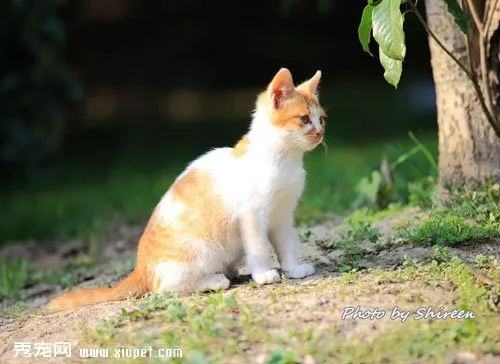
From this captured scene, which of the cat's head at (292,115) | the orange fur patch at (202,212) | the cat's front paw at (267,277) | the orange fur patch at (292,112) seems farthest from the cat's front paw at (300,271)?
the orange fur patch at (292,112)

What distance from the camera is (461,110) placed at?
5375mm

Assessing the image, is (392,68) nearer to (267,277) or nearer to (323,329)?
(267,277)

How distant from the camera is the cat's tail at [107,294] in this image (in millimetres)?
4590

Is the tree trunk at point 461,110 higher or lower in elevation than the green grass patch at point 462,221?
higher

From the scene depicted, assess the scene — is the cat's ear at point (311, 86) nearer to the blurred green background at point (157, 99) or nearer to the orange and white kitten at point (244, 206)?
the orange and white kitten at point (244, 206)

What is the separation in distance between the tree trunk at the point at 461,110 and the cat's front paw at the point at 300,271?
4.50ft

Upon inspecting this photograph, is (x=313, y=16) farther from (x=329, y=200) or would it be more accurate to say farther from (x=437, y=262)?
(x=437, y=262)

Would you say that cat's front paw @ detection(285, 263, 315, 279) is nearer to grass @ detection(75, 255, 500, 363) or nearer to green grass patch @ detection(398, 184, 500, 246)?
grass @ detection(75, 255, 500, 363)

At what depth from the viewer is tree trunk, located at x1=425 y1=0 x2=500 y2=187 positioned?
5277mm

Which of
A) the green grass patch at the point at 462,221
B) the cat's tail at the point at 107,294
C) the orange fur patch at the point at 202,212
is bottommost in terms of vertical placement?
the cat's tail at the point at 107,294

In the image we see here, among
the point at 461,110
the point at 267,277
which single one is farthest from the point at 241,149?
the point at 461,110

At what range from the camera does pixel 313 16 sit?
49.2 ft

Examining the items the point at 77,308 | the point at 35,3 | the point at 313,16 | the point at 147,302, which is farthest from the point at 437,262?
the point at 313,16

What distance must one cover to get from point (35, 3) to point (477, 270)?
20.8ft
